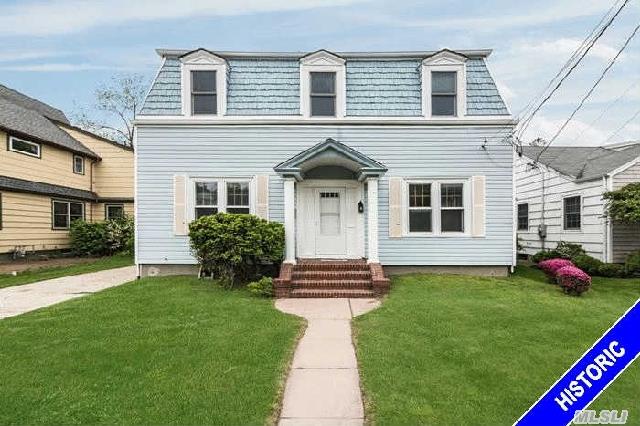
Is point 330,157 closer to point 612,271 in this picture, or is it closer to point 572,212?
point 612,271

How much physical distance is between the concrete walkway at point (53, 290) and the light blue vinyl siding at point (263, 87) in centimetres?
561

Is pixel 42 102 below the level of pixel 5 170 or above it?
above

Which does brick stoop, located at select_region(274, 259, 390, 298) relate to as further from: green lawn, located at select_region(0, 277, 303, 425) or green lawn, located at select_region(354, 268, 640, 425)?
green lawn, located at select_region(0, 277, 303, 425)

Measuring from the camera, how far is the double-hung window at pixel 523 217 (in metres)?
16.7

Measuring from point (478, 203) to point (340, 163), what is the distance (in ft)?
12.3

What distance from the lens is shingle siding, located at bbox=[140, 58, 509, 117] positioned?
→ 11141mm

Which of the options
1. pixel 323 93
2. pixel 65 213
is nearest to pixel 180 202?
pixel 323 93

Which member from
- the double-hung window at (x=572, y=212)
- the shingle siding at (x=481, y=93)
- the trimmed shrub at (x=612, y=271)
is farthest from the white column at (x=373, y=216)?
the double-hung window at (x=572, y=212)

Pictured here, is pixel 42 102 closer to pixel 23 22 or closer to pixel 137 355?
pixel 23 22

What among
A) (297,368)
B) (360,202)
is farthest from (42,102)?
(297,368)

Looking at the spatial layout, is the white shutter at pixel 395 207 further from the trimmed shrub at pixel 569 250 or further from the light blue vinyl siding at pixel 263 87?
the trimmed shrub at pixel 569 250

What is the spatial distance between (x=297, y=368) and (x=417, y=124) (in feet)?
26.2

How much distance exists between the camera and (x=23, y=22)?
34.4ft

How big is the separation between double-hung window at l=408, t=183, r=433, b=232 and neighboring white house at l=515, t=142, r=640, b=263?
529 cm
